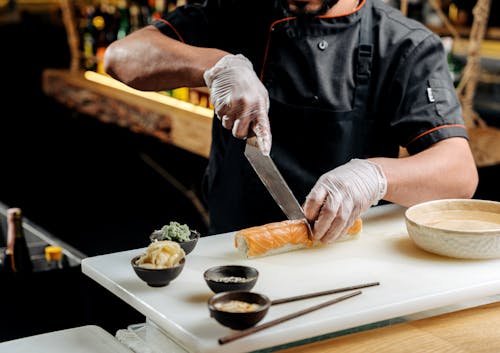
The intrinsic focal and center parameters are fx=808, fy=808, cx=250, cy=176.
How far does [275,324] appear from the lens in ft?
5.18

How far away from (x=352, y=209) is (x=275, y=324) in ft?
1.82

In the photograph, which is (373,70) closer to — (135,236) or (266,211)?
(266,211)

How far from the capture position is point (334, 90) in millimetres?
2494

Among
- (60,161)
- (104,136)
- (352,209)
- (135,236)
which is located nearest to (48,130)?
(60,161)

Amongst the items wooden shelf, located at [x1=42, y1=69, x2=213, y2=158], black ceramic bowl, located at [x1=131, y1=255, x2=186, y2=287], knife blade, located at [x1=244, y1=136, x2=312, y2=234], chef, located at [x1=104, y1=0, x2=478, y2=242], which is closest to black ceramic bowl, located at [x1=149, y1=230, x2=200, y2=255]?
black ceramic bowl, located at [x1=131, y1=255, x2=186, y2=287]

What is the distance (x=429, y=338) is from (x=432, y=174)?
69cm

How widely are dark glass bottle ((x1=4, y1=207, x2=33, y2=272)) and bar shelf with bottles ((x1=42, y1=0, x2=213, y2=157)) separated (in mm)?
1140

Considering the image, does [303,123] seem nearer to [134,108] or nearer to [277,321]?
[277,321]

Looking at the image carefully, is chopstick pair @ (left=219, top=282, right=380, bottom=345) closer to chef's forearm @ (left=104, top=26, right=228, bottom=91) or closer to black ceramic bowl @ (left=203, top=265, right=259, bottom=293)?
black ceramic bowl @ (left=203, top=265, right=259, bottom=293)

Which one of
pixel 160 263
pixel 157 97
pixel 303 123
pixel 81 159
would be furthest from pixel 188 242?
pixel 81 159

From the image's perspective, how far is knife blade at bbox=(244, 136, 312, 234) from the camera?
2123mm

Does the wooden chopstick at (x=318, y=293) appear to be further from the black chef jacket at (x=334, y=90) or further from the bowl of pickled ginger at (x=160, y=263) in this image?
the black chef jacket at (x=334, y=90)

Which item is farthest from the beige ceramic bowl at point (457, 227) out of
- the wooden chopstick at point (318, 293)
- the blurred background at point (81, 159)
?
the blurred background at point (81, 159)

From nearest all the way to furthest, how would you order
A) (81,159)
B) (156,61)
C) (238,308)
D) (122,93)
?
(238,308) → (156,61) → (122,93) → (81,159)
